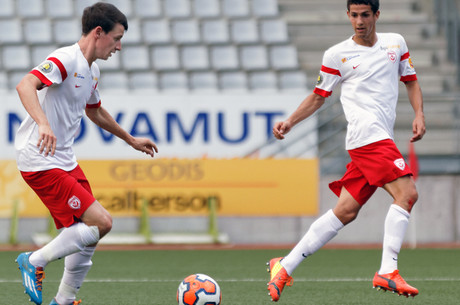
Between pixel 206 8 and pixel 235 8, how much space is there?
0.45 m

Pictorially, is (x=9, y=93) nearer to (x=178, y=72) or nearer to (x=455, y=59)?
(x=178, y=72)

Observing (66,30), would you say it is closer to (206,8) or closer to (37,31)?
(37,31)

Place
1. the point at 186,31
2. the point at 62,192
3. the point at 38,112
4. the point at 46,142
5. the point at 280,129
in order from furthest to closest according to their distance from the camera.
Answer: the point at 186,31, the point at 280,129, the point at 62,192, the point at 38,112, the point at 46,142

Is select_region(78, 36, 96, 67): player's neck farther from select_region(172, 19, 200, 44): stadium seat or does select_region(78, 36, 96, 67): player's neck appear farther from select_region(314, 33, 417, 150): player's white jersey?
select_region(172, 19, 200, 44): stadium seat

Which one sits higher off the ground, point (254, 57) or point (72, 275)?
point (254, 57)

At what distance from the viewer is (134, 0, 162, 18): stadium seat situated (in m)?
14.3

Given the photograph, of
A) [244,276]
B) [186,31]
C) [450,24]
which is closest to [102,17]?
[244,276]

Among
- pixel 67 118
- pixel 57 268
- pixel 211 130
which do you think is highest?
pixel 67 118

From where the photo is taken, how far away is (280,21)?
14.4 m

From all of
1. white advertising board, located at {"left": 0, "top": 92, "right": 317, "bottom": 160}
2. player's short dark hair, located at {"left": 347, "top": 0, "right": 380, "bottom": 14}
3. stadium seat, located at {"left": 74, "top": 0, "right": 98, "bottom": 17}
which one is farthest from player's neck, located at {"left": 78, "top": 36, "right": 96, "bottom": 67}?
stadium seat, located at {"left": 74, "top": 0, "right": 98, "bottom": 17}

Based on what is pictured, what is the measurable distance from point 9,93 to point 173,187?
2.31m

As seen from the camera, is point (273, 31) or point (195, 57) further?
point (273, 31)

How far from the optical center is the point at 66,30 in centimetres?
1381

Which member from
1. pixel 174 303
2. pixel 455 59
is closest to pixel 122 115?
pixel 455 59
